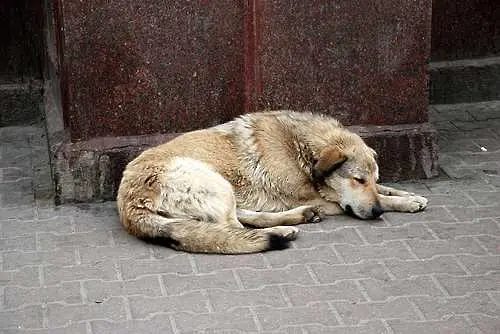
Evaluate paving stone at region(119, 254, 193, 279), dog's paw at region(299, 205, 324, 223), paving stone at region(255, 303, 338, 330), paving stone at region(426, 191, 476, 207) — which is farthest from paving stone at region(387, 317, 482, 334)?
paving stone at region(426, 191, 476, 207)

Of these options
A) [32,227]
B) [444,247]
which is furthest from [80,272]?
[444,247]

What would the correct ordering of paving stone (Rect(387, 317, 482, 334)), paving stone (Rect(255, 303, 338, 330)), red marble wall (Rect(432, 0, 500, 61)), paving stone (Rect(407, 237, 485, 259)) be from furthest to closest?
red marble wall (Rect(432, 0, 500, 61)), paving stone (Rect(407, 237, 485, 259)), paving stone (Rect(255, 303, 338, 330)), paving stone (Rect(387, 317, 482, 334))

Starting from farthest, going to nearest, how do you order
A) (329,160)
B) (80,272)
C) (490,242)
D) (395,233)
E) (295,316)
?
(329,160) → (395,233) → (490,242) → (80,272) → (295,316)

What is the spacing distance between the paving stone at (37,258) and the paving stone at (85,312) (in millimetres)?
677

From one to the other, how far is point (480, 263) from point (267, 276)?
4.58ft

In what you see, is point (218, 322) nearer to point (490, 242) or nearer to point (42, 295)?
point (42, 295)

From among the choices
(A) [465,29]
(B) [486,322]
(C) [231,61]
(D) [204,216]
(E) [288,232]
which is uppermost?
(C) [231,61]

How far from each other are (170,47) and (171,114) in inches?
20.6

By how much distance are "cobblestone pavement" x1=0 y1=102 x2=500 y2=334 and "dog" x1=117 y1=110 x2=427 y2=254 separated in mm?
152

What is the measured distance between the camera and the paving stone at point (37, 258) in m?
6.77

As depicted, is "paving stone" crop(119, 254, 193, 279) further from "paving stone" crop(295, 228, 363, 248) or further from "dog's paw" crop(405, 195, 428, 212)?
"dog's paw" crop(405, 195, 428, 212)

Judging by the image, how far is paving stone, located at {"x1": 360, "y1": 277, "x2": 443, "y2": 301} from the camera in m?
6.28

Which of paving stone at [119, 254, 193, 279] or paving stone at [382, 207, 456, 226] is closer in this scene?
paving stone at [119, 254, 193, 279]

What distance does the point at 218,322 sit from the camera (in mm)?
5910
